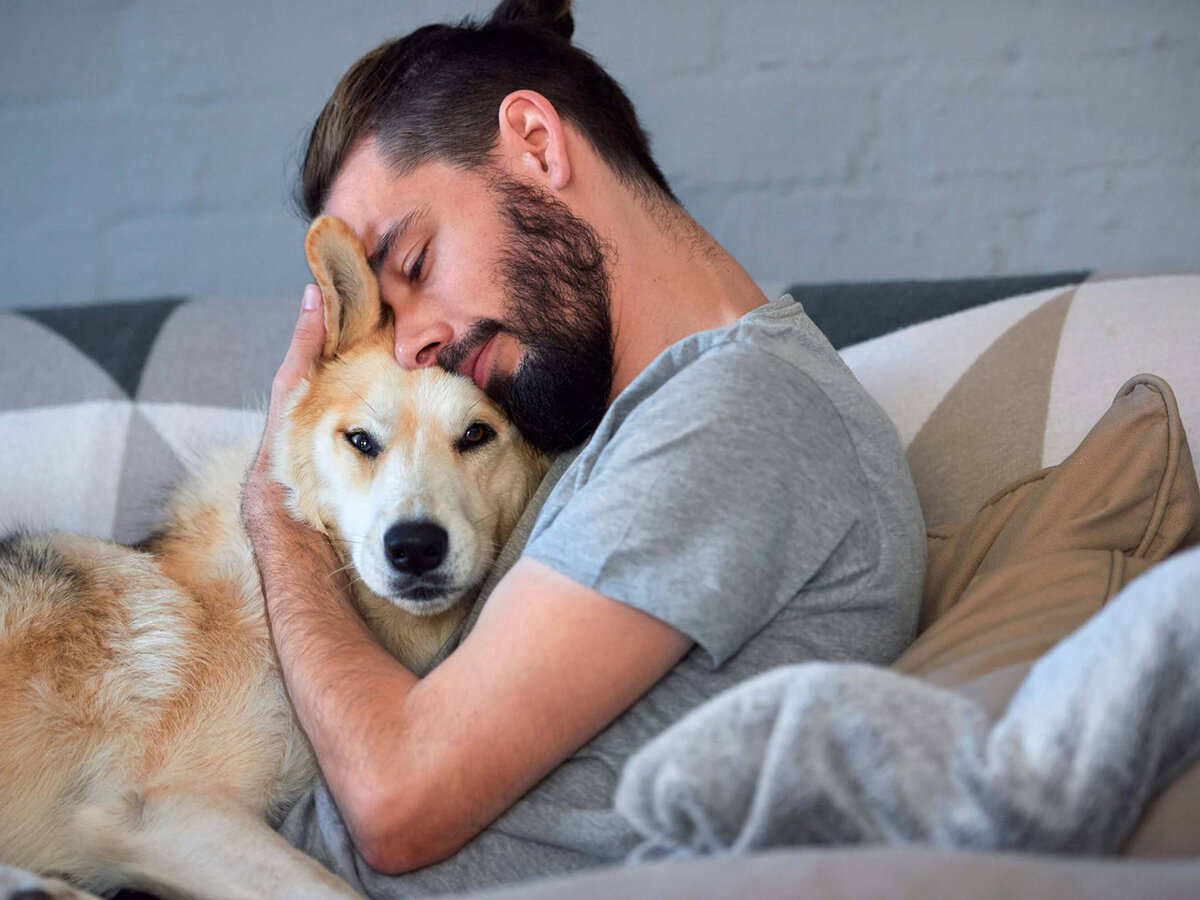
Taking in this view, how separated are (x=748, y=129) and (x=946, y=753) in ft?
6.36

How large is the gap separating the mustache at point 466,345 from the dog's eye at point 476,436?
3.1 inches

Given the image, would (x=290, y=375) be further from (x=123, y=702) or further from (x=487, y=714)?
(x=487, y=714)

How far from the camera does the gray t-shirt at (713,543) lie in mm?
950

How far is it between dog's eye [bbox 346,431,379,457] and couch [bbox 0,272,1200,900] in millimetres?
411

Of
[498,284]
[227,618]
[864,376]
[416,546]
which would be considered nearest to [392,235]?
[498,284]

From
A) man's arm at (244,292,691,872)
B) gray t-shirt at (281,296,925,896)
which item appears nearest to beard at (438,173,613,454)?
gray t-shirt at (281,296,925,896)

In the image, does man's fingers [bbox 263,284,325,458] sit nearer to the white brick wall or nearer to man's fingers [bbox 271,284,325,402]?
man's fingers [bbox 271,284,325,402]

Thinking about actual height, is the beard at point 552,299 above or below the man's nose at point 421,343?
above

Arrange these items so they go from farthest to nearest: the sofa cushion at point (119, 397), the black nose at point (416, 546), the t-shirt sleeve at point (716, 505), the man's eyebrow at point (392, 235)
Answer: the sofa cushion at point (119, 397)
the man's eyebrow at point (392, 235)
the black nose at point (416, 546)
the t-shirt sleeve at point (716, 505)

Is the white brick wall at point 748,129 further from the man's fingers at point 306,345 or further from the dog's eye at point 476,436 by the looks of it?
the dog's eye at point 476,436

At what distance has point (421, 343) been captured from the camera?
1.42 metres

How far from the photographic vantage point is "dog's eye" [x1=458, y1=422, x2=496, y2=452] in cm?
144

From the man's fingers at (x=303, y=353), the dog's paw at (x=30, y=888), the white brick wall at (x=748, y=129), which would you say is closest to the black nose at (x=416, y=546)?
the man's fingers at (x=303, y=353)

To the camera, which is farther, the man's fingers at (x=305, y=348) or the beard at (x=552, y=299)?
the man's fingers at (x=305, y=348)
